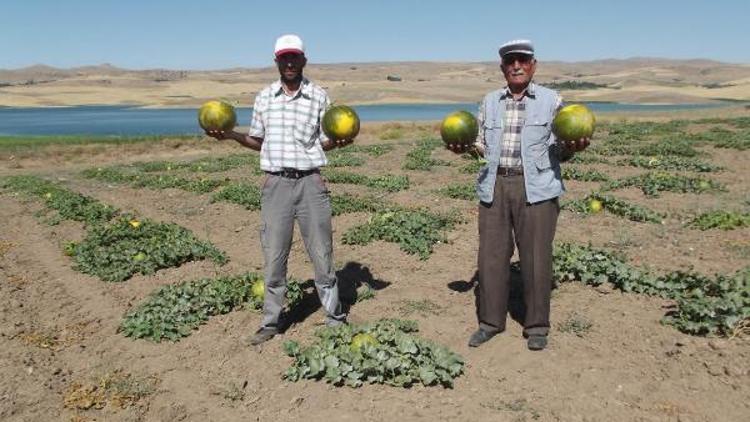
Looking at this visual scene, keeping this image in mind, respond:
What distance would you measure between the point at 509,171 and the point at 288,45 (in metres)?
2.38

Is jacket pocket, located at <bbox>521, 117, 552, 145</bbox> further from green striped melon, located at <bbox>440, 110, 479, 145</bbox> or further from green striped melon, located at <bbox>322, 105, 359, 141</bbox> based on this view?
green striped melon, located at <bbox>322, 105, 359, 141</bbox>

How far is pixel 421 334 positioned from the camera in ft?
21.5

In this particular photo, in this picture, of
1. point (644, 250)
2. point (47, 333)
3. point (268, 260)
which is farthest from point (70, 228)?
point (644, 250)

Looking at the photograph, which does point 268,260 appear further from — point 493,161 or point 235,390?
point 493,161

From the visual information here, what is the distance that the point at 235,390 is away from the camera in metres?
5.50

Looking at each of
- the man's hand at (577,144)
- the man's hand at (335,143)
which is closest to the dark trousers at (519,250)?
the man's hand at (577,144)

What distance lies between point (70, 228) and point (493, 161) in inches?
399

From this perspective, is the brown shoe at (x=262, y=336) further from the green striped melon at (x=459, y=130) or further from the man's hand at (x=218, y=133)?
the green striped melon at (x=459, y=130)

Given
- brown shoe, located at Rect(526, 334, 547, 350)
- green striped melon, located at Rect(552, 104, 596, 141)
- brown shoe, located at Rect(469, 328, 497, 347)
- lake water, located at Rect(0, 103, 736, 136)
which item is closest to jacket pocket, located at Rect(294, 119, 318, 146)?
green striped melon, located at Rect(552, 104, 596, 141)

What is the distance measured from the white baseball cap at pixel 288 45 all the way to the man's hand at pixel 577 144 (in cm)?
258

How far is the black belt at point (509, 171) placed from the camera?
5758mm

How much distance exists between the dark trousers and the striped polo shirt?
179cm

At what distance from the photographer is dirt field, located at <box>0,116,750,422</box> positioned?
5039 mm

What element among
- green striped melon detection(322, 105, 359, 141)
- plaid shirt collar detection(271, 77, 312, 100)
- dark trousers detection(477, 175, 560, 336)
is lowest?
dark trousers detection(477, 175, 560, 336)
